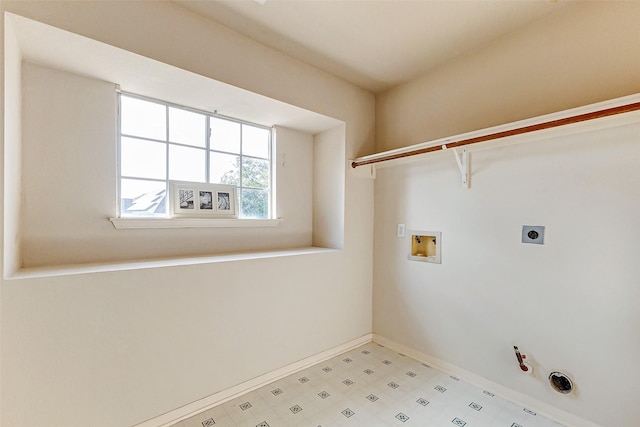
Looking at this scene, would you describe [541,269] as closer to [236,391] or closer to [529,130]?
[529,130]

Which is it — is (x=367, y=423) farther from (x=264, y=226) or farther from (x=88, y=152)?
(x=88, y=152)

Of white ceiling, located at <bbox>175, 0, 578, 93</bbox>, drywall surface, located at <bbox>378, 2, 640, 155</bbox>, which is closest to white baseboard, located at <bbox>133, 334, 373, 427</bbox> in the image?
drywall surface, located at <bbox>378, 2, 640, 155</bbox>

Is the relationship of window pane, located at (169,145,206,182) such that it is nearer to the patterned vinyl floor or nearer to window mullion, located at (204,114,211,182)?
window mullion, located at (204,114,211,182)

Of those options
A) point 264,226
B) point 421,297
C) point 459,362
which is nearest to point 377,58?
point 264,226

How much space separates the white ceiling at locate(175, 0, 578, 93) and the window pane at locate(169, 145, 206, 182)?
91 cm

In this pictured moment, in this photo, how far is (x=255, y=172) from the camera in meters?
2.47

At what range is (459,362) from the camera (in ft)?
6.72

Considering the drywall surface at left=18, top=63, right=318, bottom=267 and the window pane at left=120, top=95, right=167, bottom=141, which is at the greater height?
the window pane at left=120, top=95, right=167, bottom=141

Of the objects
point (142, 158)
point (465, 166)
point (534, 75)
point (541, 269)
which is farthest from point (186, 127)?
point (541, 269)

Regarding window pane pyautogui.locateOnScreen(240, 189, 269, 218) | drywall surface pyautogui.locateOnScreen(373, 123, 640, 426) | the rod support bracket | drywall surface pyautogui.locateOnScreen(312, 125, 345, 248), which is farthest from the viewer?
drywall surface pyautogui.locateOnScreen(312, 125, 345, 248)

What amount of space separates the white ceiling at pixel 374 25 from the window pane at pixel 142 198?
3.82 ft

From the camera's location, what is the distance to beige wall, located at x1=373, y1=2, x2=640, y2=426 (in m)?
1.44

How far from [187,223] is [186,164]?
18.4 inches

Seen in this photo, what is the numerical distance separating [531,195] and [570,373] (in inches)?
41.6
